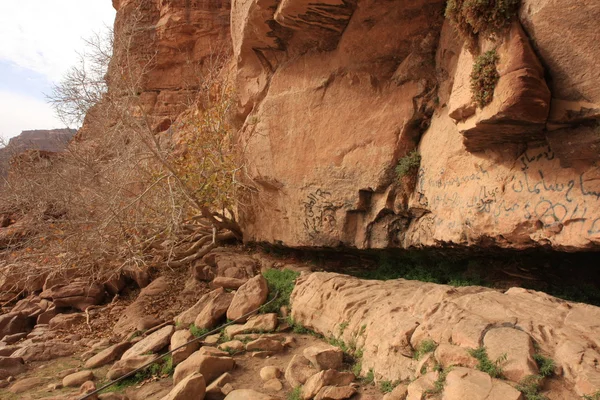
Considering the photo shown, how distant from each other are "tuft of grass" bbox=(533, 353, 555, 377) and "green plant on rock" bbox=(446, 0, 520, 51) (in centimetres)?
318

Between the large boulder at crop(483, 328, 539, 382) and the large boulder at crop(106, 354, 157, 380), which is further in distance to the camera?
the large boulder at crop(106, 354, 157, 380)

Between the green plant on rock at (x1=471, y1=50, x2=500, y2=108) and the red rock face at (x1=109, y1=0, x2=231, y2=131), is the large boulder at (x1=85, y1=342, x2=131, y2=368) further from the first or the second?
the red rock face at (x1=109, y1=0, x2=231, y2=131)

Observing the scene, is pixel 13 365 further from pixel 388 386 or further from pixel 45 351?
pixel 388 386

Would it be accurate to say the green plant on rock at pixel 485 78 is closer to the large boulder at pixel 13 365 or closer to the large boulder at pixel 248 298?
the large boulder at pixel 248 298

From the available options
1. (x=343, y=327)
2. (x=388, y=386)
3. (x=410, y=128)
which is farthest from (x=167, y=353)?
(x=410, y=128)

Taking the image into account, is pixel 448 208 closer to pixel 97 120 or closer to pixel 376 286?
pixel 376 286

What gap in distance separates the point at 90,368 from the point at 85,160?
14.6 feet

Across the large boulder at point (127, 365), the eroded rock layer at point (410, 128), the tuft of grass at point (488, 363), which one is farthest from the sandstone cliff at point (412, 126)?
the large boulder at point (127, 365)

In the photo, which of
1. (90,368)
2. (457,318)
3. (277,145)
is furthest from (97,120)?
(457,318)

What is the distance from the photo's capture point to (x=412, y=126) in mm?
6535

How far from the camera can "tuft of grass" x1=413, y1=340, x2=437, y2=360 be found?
3555mm

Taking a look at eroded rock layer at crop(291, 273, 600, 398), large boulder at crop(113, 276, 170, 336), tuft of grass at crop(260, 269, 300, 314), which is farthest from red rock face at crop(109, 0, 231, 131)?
eroded rock layer at crop(291, 273, 600, 398)

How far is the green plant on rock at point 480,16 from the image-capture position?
423 centimetres

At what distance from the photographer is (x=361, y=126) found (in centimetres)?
705
